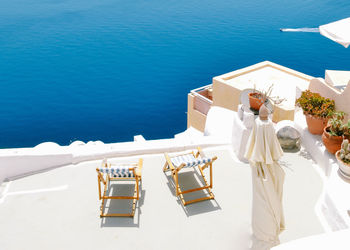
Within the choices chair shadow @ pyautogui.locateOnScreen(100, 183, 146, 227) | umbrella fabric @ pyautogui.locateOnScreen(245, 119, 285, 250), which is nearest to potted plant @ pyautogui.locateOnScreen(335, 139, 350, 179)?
umbrella fabric @ pyautogui.locateOnScreen(245, 119, 285, 250)

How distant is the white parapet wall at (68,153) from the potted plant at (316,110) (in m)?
2.17

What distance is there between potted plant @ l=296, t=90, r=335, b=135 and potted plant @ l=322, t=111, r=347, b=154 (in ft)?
1.29

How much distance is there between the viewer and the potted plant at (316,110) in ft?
30.5

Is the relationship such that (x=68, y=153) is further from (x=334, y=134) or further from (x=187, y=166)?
(x=334, y=134)

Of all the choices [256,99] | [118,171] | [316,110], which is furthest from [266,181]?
[316,110]

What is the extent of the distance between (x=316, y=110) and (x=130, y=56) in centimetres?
2667

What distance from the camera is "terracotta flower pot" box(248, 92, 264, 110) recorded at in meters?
8.71

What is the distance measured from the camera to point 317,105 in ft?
31.1

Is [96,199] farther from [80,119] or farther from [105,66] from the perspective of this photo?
[105,66]

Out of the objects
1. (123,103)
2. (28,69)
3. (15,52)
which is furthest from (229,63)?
(15,52)

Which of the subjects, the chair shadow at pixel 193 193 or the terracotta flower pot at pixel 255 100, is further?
the terracotta flower pot at pixel 255 100

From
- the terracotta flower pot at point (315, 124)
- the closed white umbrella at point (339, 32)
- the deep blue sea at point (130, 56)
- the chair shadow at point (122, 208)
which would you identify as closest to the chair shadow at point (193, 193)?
the chair shadow at point (122, 208)

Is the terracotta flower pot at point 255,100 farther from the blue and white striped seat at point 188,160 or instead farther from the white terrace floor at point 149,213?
the blue and white striped seat at point 188,160

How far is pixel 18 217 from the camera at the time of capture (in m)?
7.68
